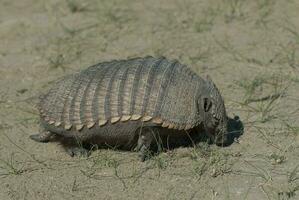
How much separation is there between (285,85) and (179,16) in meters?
2.14

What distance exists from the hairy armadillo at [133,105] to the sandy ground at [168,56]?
8.6 inches

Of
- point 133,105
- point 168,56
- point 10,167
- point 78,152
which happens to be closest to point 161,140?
point 133,105

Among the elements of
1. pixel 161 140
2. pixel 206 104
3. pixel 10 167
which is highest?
pixel 206 104

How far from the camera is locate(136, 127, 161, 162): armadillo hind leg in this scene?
16.8 ft

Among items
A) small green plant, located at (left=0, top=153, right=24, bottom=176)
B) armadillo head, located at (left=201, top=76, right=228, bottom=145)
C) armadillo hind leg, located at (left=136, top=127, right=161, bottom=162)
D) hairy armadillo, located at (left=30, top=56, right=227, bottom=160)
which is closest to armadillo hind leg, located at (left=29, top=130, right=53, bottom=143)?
hairy armadillo, located at (left=30, top=56, right=227, bottom=160)

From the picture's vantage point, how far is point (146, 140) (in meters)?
5.17

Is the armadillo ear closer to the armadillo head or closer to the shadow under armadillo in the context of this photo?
the armadillo head

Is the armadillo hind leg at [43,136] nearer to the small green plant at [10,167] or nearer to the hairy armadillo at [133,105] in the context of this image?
the hairy armadillo at [133,105]

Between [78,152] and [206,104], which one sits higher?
[206,104]

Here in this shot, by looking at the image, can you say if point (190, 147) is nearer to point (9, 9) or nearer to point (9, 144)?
point (9, 144)

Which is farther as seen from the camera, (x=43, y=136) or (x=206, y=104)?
(x=43, y=136)

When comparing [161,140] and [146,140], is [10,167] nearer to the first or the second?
[146,140]

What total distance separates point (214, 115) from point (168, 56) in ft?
6.80

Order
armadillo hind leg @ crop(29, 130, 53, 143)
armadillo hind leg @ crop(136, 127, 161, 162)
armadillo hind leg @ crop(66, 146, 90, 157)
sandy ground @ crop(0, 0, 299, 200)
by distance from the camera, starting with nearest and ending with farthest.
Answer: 1. sandy ground @ crop(0, 0, 299, 200)
2. armadillo hind leg @ crop(136, 127, 161, 162)
3. armadillo hind leg @ crop(66, 146, 90, 157)
4. armadillo hind leg @ crop(29, 130, 53, 143)
